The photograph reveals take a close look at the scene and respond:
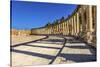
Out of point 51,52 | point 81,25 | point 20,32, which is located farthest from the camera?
point 81,25

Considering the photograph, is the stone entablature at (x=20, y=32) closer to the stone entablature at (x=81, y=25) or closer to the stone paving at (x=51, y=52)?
the stone paving at (x=51, y=52)

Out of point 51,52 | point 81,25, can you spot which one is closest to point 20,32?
point 51,52

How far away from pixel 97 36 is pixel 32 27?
37.8 inches

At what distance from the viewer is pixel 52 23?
8.70 ft

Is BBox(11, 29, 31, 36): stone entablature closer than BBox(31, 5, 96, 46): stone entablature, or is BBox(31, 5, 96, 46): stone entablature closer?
BBox(11, 29, 31, 36): stone entablature

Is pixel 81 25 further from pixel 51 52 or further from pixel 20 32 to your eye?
pixel 20 32

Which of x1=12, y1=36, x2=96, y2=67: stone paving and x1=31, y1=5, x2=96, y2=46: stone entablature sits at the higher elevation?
x1=31, y1=5, x2=96, y2=46: stone entablature

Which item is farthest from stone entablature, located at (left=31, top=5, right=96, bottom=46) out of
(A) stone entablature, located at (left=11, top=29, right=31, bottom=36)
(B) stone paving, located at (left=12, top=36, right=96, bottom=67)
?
(A) stone entablature, located at (left=11, top=29, right=31, bottom=36)

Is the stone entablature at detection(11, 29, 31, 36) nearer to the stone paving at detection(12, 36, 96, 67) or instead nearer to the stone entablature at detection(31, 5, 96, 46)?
the stone paving at detection(12, 36, 96, 67)

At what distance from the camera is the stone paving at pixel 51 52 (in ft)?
8.05

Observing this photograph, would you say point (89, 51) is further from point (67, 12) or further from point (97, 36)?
point (67, 12)

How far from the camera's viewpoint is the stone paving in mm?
2454

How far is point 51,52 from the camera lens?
2.63 metres
